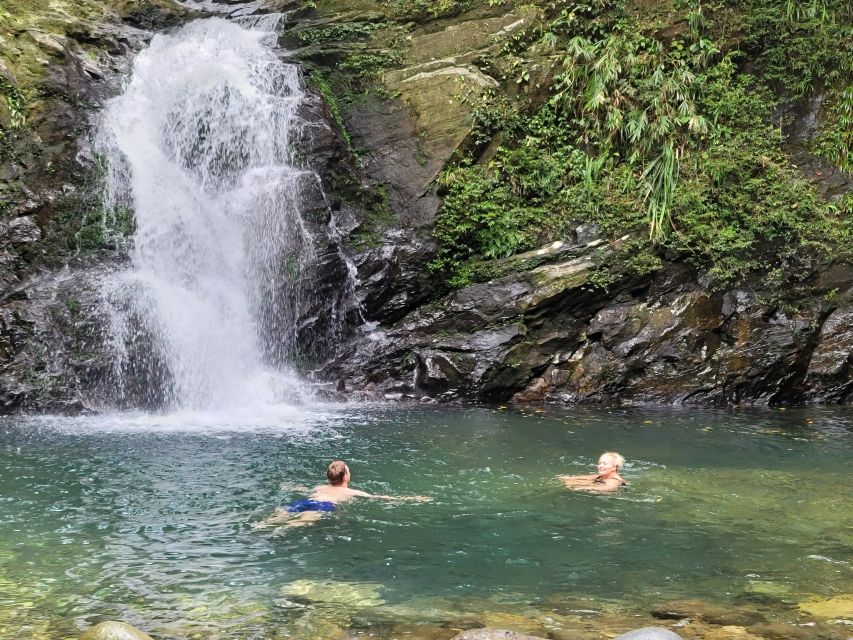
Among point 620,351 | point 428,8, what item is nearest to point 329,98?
point 428,8

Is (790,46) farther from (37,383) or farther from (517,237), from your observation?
(37,383)

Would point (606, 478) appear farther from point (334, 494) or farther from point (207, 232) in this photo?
point (207, 232)

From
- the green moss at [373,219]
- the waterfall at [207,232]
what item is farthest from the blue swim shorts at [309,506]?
the green moss at [373,219]

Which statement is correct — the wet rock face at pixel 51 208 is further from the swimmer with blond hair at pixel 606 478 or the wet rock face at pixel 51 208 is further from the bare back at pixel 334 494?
the swimmer with blond hair at pixel 606 478

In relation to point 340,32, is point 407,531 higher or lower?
lower

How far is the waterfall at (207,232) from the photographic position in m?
13.1

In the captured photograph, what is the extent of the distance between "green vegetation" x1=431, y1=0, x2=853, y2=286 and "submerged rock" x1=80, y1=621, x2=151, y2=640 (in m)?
11.6

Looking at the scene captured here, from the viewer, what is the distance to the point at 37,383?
12.2 meters

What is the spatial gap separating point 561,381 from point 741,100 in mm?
7211

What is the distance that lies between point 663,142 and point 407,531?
11.7 meters

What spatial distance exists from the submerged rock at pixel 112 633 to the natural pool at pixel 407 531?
1.70 ft

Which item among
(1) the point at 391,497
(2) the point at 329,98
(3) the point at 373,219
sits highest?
(2) the point at 329,98

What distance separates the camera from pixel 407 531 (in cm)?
656

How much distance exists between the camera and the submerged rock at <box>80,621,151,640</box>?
3943 millimetres
